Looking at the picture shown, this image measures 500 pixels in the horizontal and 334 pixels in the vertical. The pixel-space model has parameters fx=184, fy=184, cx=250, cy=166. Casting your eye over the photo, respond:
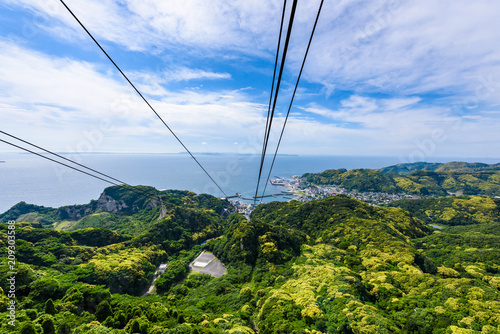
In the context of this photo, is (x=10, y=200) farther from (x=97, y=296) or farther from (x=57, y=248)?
(x=97, y=296)

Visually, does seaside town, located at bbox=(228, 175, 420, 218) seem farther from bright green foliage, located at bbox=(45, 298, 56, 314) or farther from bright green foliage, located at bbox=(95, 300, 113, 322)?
bright green foliage, located at bbox=(45, 298, 56, 314)

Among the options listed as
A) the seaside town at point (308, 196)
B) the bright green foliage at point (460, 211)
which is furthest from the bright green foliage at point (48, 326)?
the bright green foliage at point (460, 211)

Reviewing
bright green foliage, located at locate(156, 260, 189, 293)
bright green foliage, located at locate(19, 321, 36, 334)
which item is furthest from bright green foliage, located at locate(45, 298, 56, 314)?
bright green foliage, located at locate(156, 260, 189, 293)

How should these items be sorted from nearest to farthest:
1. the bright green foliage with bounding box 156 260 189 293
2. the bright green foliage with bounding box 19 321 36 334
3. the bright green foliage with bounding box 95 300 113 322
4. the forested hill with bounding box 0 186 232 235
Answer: the bright green foliage with bounding box 19 321 36 334 < the bright green foliage with bounding box 95 300 113 322 < the bright green foliage with bounding box 156 260 189 293 < the forested hill with bounding box 0 186 232 235

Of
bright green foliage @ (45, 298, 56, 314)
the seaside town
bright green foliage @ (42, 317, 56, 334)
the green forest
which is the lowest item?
the seaside town

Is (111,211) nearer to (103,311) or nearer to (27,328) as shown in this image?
(103,311)

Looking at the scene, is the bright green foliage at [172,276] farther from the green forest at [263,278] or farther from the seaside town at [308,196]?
the seaside town at [308,196]

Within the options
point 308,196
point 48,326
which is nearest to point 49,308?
point 48,326

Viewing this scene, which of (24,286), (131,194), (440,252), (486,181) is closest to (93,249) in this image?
(24,286)

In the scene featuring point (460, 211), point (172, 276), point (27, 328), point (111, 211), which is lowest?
point (111, 211)
